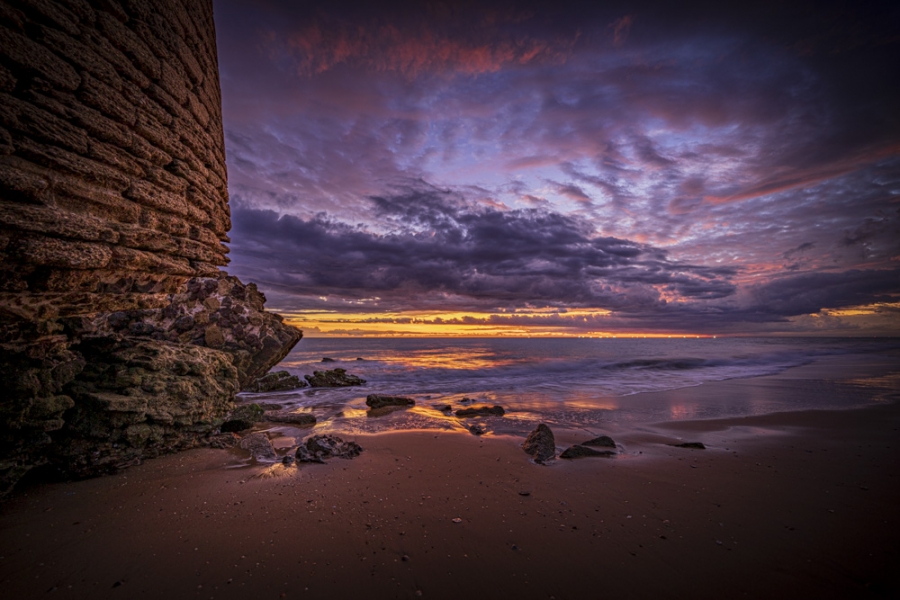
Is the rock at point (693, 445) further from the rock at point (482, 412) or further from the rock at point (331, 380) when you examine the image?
the rock at point (331, 380)

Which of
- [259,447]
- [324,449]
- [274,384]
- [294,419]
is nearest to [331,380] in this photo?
[274,384]

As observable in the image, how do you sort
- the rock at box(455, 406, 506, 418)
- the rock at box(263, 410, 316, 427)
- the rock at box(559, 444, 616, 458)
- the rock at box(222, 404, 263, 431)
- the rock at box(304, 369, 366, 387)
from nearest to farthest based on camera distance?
the rock at box(559, 444, 616, 458) < the rock at box(222, 404, 263, 431) < the rock at box(263, 410, 316, 427) < the rock at box(455, 406, 506, 418) < the rock at box(304, 369, 366, 387)

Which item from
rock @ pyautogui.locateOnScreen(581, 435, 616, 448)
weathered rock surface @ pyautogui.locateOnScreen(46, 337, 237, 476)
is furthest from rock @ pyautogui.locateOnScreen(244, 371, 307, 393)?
rock @ pyautogui.locateOnScreen(581, 435, 616, 448)

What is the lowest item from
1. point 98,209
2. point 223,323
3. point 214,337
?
point 214,337

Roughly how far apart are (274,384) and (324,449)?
11596 mm

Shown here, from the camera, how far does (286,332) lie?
45.8 feet

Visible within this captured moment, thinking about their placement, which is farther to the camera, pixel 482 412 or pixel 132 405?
pixel 482 412

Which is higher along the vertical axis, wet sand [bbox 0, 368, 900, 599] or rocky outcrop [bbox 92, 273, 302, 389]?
rocky outcrop [bbox 92, 273, 302, 389]

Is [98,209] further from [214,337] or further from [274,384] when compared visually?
[274,384]

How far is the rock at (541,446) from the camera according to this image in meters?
6.69

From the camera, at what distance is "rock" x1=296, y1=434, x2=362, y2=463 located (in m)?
6.34

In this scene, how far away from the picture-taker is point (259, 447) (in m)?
6.82

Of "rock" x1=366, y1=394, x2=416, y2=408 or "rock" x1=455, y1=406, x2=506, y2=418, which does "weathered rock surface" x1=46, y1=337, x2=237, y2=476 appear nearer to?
"rock" x1=366, y1=394, x2=416, y2=408

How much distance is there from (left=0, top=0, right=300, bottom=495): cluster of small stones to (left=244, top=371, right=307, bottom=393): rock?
32.8 ft
